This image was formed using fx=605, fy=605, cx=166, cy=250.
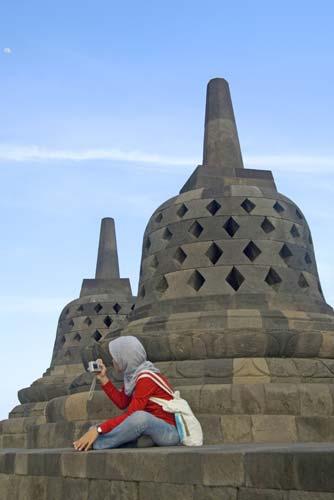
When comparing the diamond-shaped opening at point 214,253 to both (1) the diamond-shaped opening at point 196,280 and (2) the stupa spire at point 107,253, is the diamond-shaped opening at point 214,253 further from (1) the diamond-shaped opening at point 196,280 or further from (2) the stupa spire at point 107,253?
(2) the stupa spire at point 107,253

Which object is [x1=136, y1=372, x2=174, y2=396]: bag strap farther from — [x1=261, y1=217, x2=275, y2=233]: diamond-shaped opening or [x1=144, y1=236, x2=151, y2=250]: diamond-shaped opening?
[x1=144, y1=236, x2=151, y2=250]: diamond-shaped opening

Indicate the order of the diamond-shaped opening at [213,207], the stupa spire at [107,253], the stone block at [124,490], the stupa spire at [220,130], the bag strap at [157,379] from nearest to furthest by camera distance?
the stone block at [124,490] < the bag strap at [157,379] < the diamond-shaped opening at [213,207] < the stupa spire at [220,130] < the stupa spire at [107,253]

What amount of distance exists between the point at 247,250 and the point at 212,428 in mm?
3698

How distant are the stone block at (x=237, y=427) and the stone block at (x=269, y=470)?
3.36 meters

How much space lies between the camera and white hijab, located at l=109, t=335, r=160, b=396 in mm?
5441

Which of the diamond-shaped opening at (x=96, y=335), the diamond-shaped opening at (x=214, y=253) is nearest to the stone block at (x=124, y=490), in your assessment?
the diamond-shaped opening at (x=214, y=253)

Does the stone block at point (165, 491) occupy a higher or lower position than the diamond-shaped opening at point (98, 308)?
lower

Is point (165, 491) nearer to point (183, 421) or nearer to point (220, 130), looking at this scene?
point (183, 421)

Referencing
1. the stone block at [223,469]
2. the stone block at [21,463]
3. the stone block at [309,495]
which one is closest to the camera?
the stone block at [309,495]

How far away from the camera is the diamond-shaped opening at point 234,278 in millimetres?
9570

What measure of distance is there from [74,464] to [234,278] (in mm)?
5217

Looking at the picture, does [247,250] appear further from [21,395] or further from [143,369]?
[21,395]

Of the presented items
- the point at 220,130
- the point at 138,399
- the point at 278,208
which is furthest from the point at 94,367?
the point at 220,130

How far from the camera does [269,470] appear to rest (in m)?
3.42
